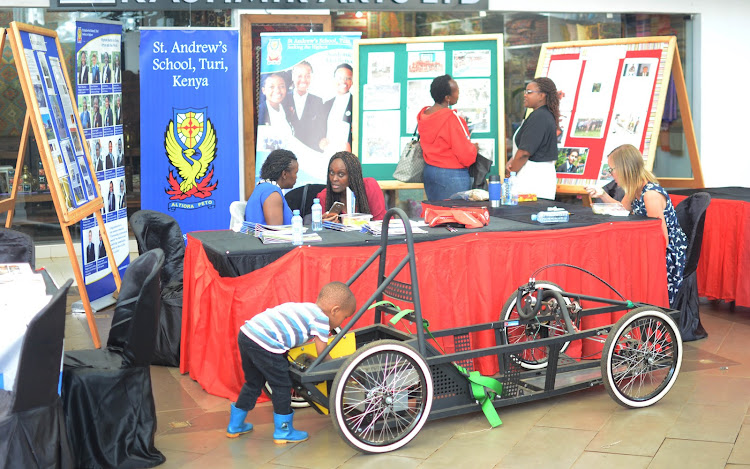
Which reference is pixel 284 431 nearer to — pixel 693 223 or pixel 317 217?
pixel 317 217

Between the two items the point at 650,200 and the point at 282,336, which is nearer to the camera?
the point at 282,336

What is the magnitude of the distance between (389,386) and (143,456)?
1.10 meters

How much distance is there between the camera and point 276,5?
26.3 feet

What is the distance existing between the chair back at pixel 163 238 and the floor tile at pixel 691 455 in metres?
3.14

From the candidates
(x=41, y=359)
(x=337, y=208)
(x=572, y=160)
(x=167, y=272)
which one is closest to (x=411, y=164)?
(x=572, y=160)

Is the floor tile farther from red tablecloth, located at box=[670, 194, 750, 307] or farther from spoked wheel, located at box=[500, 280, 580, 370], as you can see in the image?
red tablecloth, located at box=[670, 194, 750, 307]

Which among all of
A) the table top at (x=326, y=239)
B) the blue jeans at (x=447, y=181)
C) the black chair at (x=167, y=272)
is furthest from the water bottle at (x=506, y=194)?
the black chair at (x=167, y=272)

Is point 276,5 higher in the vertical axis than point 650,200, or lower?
higher

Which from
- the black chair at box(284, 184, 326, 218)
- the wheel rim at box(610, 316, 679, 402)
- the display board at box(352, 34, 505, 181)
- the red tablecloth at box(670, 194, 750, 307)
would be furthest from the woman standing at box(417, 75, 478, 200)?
the wheel rim at box(610, 316, 679, 402)

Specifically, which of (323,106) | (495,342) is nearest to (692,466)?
(495,342)

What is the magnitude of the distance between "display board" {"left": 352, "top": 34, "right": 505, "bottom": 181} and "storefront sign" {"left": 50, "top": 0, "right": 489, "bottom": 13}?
705mm

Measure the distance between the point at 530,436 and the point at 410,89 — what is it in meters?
4.26

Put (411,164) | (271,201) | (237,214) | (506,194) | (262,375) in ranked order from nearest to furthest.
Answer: (262,375) < (271,201) < (237,214) < (506,194) < (411,164)

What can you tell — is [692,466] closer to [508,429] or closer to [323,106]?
[508,429]
